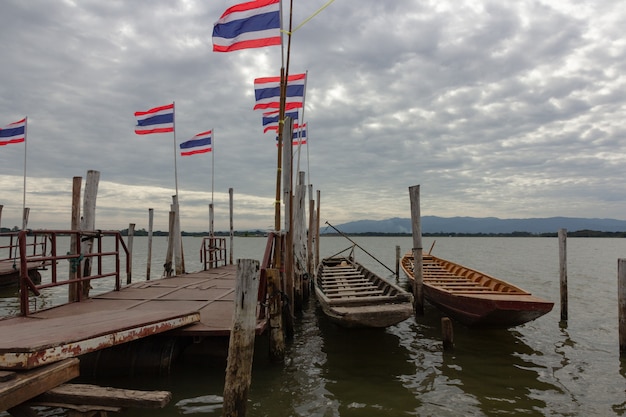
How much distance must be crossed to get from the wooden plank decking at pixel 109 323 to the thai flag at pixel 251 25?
5601 millimetres

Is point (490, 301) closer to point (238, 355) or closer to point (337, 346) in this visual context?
point (337, 346)

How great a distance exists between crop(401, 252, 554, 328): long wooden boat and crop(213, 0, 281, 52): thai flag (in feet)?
23.5

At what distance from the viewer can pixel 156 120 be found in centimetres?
1416

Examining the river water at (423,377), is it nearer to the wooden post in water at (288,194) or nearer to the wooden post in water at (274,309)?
the wooden post in water at (274,309)

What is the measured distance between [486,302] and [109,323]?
23.1 ft

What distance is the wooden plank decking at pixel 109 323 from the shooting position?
3.74 m

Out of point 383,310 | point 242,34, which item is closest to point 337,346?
point 383,310

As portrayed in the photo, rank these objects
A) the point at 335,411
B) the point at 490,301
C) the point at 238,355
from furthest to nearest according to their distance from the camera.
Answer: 1. the point at 490,301
2. the point at 335,411
3. the point at 238,355

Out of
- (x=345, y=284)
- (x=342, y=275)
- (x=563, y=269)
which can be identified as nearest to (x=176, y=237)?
(x=342, y=275)

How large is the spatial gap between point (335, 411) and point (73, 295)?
6051 mm

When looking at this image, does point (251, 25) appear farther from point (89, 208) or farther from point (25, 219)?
point (25, 219)

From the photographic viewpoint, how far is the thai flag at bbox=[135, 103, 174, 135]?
14.0 meters

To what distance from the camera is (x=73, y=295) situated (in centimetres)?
806

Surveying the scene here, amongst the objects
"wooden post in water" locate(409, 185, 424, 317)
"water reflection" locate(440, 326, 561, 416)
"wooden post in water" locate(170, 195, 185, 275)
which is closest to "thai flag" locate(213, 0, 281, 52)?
"wooden post in water" locate(409, 185, 424, 317)
